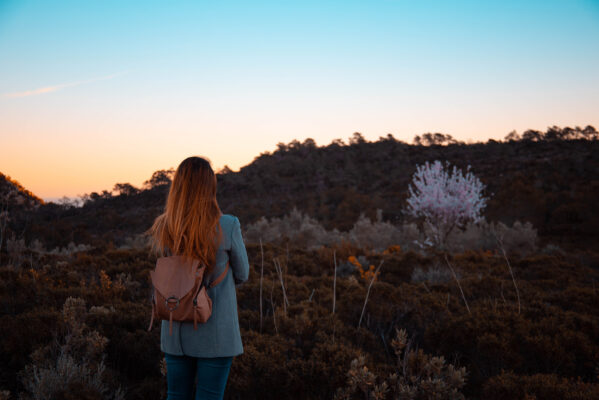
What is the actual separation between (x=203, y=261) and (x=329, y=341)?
2.66 meters

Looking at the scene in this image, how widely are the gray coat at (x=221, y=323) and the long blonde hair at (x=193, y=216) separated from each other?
66mm

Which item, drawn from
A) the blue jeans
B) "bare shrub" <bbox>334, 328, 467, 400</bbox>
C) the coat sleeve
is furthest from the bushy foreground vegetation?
the coat sleeve

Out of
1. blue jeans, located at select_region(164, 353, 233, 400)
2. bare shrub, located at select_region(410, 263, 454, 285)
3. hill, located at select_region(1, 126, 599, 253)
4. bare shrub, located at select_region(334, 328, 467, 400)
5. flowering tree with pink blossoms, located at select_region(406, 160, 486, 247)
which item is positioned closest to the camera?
blue jeans, located at select_region(164, 353, 233, 400)

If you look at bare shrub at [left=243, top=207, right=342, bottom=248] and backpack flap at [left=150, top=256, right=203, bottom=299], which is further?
bare shrub at [left=243, top=207, right=342, bottom=248]

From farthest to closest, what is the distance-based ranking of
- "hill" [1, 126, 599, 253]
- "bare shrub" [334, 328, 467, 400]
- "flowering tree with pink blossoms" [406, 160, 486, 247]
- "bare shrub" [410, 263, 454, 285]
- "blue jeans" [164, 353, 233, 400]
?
"hill" [1, 126, 599, 253]
"flowering tree with pink blossoms" [406, 160, 486, 247]
"bare shrub" [410, 263, 454, 285]
"bare shrub" [334, 328, 467, 400]
"blue jeans" [164, 353, 233, 400]

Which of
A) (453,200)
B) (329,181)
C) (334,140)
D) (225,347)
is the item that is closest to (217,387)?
(225,347)

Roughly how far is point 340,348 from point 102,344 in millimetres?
2289

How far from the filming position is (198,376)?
77.0 inches

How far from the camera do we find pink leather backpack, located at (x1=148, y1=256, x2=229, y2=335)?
1818 millimetres

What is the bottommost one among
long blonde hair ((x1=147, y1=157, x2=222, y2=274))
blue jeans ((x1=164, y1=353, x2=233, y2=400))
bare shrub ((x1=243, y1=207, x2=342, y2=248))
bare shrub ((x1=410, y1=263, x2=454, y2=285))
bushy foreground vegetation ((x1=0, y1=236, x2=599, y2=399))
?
bare shrub ((x1=243, y1=207, x2=342, y2=248))

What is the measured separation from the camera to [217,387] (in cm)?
192

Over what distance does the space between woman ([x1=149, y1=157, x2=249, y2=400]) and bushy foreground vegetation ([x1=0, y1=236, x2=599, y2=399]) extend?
1.43 meters

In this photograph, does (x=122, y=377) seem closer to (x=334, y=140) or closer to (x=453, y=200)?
(x=453, y=200)

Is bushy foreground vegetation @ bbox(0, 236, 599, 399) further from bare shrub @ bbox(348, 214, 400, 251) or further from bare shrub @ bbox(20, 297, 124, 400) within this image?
bare shrub @ bbox(348, 214, 400, 251)
